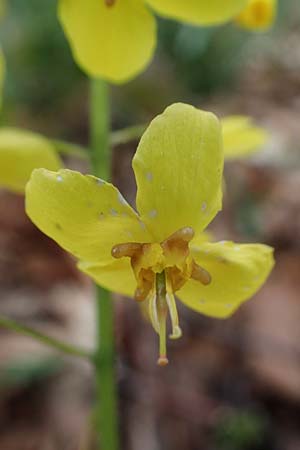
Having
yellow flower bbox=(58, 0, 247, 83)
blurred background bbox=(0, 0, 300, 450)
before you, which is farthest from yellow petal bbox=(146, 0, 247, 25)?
blurred background bbox=(0, 0, 300, 450)

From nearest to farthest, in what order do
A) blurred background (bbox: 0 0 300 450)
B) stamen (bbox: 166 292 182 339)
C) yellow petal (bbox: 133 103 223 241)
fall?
1. yellow petal (bbox: 133 103 223 241)
2. stamen (bbox: 166 292 182 339)
3. blurred background (bbox: 0 0 300 450)

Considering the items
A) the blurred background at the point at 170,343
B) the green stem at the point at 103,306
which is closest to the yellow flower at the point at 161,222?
the green stem at the point at 103,306

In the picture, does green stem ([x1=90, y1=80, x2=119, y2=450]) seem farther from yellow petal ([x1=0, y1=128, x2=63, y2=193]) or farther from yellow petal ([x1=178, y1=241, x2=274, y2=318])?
yellow petal ([x1=178, y1=241, x2=274, y2=318])

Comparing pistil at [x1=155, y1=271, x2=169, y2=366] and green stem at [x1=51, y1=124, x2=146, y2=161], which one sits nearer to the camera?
pistil at [x1=155, y1=271, x2=169, y2=366]

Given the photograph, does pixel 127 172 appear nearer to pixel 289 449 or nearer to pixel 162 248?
pixel 289 449

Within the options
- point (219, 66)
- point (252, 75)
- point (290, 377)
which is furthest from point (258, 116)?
point (290, 377)

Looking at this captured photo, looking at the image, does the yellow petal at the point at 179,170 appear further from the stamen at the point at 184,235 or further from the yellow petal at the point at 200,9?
the yellow petal at the point at 200,9

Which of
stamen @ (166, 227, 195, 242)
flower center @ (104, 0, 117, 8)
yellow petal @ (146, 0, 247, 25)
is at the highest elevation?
yellow petal @ (146, 0, 247, 25)
